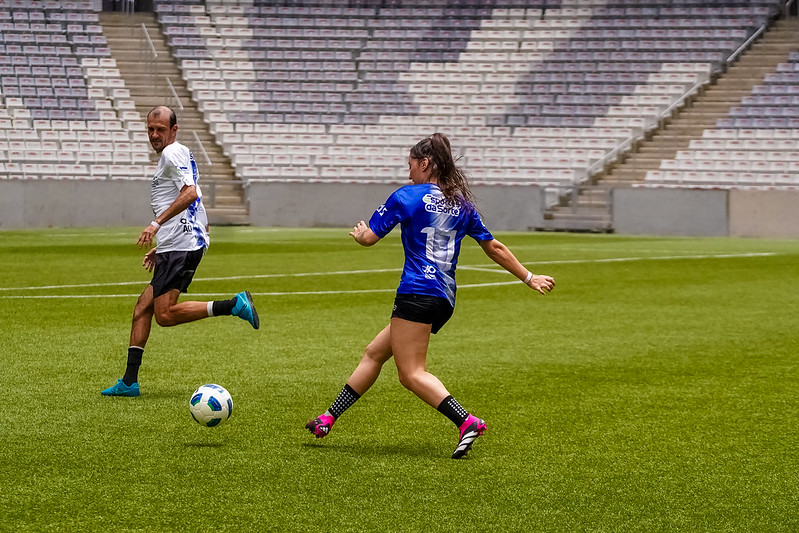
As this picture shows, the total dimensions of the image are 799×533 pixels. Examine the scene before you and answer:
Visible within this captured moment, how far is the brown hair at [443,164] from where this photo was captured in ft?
19.4

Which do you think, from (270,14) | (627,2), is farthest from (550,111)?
(270,14)

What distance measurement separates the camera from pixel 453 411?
19.7 feet

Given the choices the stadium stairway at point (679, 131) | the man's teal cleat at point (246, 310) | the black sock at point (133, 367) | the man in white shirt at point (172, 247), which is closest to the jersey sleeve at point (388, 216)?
the man in white shirt at point (172, 247)

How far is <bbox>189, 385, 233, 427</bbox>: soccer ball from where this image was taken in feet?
20.8

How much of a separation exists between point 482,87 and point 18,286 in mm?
23307

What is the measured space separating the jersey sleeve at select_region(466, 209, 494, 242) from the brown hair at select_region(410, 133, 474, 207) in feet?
0.39

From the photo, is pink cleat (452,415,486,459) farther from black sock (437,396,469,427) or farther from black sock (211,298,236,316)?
black sock (211,298,236,316)

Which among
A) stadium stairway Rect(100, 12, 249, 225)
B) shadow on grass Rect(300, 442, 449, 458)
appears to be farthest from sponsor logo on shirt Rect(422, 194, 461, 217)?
stadium stairway Rect(100, 12, 249, 225)

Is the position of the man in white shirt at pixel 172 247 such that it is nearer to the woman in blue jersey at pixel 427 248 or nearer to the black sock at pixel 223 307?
the black sock at pixel 223 307

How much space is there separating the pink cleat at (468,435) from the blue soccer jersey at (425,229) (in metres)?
0.62

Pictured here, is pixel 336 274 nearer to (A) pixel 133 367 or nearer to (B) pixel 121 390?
(A) pixel 133 367

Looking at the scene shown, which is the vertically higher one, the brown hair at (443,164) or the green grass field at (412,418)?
the brown hair at (443,164)

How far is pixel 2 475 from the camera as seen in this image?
5379 millimetres

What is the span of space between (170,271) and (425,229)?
256cm
